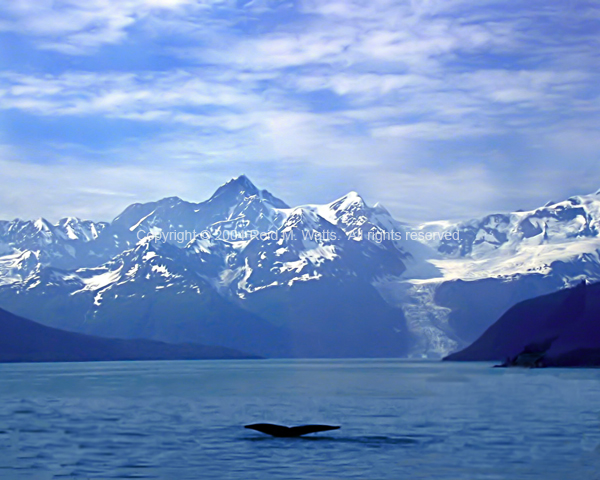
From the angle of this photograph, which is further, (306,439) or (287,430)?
(287,430)

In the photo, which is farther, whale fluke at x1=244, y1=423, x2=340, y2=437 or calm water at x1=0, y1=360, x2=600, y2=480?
whale fluke at x1=244, y1=423, x2=340, y2=437

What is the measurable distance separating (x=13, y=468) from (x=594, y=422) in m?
67.2

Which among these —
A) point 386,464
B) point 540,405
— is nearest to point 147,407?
point 540,405

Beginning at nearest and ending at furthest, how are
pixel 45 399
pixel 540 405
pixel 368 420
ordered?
1. pixel 368 420
2. pixel 540 405
3. pixel 45 399

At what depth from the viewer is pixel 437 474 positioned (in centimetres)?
7650

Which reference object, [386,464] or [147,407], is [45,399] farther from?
[386,464]

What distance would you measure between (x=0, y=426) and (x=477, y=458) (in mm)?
58516

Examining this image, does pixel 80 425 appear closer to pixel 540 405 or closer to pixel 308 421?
pixel 308 421

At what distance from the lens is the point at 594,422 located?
114250mm

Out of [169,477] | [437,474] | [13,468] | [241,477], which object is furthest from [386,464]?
[13,468]

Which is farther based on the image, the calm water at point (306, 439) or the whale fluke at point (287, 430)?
the whale fluke at point (287, 430)

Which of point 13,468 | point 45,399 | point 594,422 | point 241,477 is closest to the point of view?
point 241,477

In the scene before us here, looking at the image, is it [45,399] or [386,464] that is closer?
[386,464]

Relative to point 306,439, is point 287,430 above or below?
above
